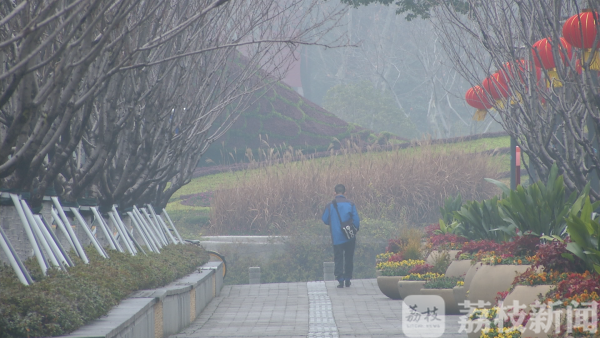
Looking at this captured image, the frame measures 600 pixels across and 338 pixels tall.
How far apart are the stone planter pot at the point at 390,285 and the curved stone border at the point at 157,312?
3118mm

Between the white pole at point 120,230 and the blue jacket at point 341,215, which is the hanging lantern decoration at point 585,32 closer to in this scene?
the white pole at point 120,230

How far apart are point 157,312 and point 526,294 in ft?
13.0

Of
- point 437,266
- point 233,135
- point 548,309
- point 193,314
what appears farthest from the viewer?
point 233,135

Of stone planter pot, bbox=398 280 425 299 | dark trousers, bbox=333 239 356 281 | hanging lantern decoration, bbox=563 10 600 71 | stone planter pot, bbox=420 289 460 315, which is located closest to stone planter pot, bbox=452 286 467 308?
stone planter pot, bbox=420 289 460 315

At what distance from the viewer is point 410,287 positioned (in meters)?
11.7

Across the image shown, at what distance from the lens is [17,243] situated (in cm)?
788

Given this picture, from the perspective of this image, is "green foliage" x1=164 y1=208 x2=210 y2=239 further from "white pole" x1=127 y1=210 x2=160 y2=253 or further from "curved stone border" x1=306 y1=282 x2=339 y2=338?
"white pole" x1=127 y1=210 x2=160 y2=253

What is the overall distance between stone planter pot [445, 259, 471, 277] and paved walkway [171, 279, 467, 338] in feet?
2.08

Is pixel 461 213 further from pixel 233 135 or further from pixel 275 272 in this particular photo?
pixel 233 135

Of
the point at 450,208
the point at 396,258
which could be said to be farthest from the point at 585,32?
the point at 450,208

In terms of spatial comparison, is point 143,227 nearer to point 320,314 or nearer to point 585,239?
point 320,314

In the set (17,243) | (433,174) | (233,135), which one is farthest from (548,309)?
(233,135)

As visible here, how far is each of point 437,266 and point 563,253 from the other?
547 cm

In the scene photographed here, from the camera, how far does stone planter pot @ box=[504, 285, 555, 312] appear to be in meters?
6.11
